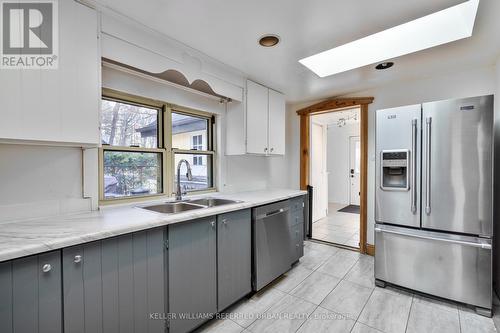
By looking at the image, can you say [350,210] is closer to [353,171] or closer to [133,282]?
[353,171]

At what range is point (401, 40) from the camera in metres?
2.05

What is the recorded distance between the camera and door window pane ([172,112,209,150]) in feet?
7.88

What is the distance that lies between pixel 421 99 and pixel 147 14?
3.16m

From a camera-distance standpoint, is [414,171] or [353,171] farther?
[353,171]

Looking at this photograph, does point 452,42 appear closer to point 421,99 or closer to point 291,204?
point 421,99

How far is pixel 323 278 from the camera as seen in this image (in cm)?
253

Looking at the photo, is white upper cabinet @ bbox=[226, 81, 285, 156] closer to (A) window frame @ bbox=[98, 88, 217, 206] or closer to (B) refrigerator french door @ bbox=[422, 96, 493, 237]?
(A) window frame @ bbox=[98, 88, 217, 206]

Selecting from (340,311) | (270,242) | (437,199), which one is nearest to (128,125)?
(270,242)

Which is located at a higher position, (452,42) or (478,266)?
(452,42)

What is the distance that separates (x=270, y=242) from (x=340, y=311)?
2.78ft

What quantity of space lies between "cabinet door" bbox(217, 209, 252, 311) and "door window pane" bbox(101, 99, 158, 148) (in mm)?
1086

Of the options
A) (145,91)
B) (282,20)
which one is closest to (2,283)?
(145,91)

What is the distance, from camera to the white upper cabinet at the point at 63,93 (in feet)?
3.79

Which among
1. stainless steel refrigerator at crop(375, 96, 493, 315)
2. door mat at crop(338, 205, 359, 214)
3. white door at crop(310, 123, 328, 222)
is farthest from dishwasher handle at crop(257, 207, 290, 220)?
door mat at crop(338, 205, 359, 214)
